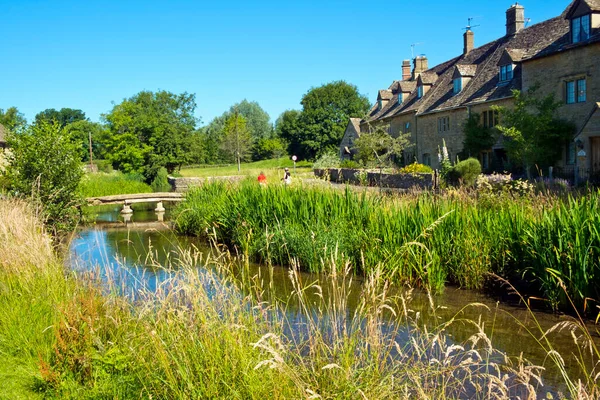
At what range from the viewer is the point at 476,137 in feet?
105

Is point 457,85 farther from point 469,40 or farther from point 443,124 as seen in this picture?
point 469,40

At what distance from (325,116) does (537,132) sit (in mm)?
52452

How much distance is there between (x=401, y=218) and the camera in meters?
10.8

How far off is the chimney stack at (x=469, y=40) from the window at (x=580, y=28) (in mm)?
16142

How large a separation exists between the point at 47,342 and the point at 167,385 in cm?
207

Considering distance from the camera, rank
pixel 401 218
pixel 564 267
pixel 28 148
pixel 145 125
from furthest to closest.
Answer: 1. pixel 145 125
2. pixel 28 148
3. pixel 401 218
4. pixel 564 267

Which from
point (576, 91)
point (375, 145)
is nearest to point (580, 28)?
point (576, 91)

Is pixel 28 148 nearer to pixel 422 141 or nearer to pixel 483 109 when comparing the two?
pixel 483 109

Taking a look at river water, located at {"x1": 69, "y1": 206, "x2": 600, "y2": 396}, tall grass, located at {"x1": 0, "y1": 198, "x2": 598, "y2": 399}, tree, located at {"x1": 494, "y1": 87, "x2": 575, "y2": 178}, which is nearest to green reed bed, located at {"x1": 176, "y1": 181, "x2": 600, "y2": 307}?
river water, located at {"x1": 69, "y1": 206, "x2": 600, "y2": 396}

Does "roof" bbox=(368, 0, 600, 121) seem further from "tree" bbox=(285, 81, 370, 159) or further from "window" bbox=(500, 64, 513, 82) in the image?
"tree" bbox=(285, 81, 370, 159)

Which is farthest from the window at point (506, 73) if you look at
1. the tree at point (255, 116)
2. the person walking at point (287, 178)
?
the tree at point (255, 116)

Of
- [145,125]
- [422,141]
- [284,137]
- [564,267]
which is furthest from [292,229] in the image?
[284,137]

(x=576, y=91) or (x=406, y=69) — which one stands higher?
(x=406, y=69)

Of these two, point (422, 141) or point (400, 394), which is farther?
point (422, 141)
